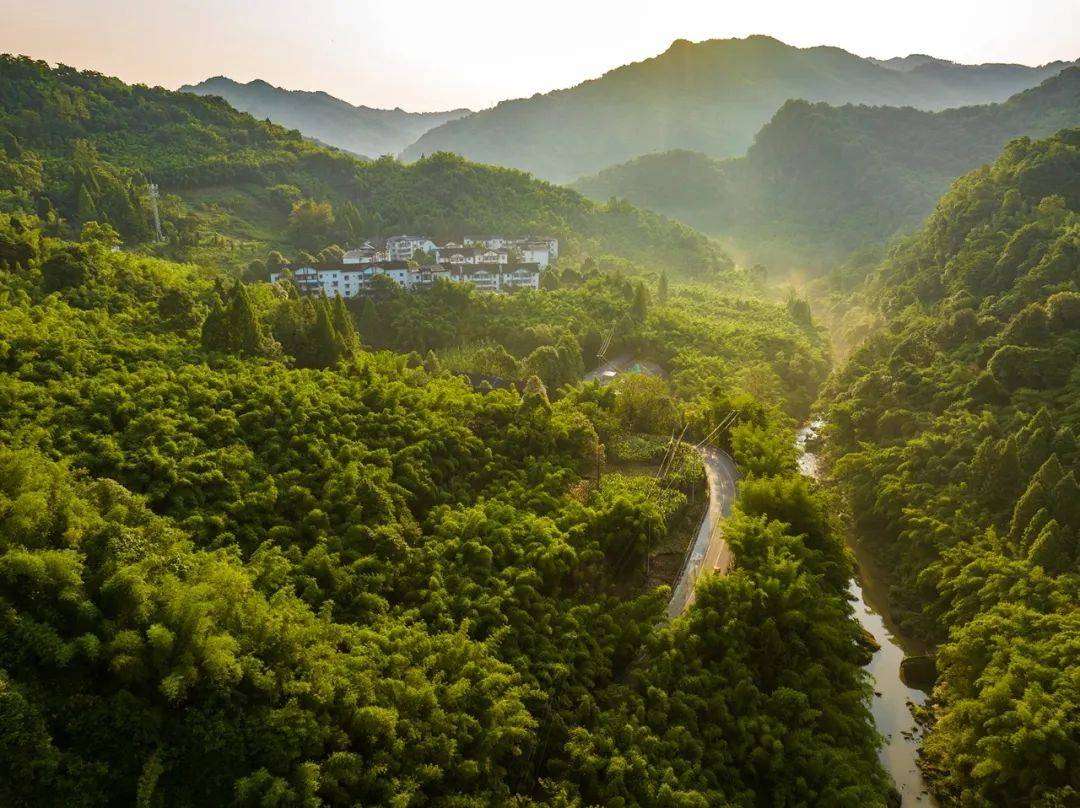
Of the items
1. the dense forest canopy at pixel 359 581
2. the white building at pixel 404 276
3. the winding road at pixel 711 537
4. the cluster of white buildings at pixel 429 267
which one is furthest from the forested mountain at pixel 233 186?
the winding road at pixel 711 537

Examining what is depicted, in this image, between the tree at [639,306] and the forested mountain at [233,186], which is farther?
the forested mountain at [233,186]

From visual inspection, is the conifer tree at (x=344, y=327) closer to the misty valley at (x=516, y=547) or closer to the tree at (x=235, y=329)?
the misty valley at (x=516, y=547)

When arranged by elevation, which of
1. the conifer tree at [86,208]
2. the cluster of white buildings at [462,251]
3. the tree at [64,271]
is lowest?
the cluster of white buildings at [462,251]

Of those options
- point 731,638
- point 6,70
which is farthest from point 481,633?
point 6,70

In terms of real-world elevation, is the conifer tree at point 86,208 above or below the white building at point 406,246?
above

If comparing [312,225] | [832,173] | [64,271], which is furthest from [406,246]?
[832,173]

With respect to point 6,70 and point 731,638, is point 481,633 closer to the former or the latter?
point 731,638

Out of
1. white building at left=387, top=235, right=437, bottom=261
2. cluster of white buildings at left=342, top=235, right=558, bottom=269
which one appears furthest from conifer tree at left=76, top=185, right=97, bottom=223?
white building at left=387, top=235, right=437, bottom=261
